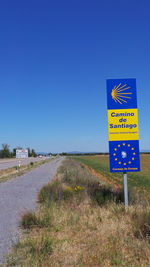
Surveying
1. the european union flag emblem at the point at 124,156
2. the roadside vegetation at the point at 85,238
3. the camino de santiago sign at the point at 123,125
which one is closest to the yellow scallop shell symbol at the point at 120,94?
the camino de santiago sign at the point at 123,125

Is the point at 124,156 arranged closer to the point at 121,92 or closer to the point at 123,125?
the point at 123,125

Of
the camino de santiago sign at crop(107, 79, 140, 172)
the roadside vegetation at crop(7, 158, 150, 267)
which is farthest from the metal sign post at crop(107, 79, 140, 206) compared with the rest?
the roadside vegetation at crop(7, 158, 150, 267)

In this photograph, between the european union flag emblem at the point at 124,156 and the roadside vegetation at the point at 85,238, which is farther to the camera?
the european union flag emblem at the point at 124,156

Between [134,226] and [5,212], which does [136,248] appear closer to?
[134,226]

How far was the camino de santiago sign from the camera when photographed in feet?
25.3

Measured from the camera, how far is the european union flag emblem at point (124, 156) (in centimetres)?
772

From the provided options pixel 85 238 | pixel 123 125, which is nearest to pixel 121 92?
pixel 123 125

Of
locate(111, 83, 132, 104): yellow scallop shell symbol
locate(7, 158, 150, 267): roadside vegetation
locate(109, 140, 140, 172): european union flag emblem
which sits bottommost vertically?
locate(7, 158, 150, 267): roadside vegetation

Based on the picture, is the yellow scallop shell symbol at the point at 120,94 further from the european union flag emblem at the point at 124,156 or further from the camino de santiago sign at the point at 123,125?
the european union flag emblem at the point at 124,156

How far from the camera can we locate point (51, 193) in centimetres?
1023

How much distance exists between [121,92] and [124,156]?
198cm

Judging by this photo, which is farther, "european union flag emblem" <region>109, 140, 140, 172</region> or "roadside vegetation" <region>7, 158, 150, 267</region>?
"european union flag emblem" <region>109, 140, 140, 172</region>

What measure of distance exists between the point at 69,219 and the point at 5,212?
310 cm

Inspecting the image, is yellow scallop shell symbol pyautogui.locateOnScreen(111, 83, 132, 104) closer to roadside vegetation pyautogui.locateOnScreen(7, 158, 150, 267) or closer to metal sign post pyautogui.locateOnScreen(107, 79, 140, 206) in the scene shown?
metal sign post pyautogui.locateOnScreen(107, 79, 140, 206)
